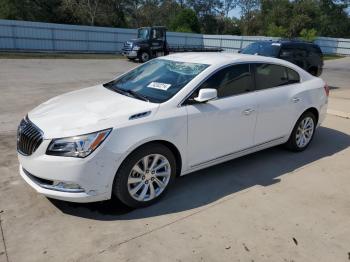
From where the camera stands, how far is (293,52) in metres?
12.5

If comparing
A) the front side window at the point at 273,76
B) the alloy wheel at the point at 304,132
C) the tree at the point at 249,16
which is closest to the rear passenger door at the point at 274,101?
the front side window at the point at 273,76

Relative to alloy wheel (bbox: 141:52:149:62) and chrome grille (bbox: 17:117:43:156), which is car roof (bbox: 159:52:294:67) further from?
alloy wheel (bbox: 141:52:149:62)

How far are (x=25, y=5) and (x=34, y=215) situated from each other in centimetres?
3991

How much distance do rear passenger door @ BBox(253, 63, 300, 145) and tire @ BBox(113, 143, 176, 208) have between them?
1.56m

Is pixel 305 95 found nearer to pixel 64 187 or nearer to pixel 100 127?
pixel 100 127

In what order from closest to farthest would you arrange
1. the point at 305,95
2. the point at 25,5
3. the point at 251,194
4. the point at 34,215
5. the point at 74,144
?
the point at 74,144
the point at 34,215
the point at 251,194
the point at 305,95
the point at 25,5

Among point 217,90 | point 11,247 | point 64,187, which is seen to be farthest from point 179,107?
point 11,247

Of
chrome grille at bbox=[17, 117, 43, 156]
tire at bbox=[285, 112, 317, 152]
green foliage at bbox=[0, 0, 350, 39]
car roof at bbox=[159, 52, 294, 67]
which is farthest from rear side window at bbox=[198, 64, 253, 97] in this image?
green foliage at bbox=[0, 0, 350, 39]

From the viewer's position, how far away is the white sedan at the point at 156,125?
3533mm

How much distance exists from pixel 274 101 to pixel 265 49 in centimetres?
768

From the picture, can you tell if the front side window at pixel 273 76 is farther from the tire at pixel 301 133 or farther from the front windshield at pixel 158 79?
the front windshield at pixel 158 79

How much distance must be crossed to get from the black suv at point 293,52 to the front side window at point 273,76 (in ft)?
21.8

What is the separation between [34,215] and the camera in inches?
148

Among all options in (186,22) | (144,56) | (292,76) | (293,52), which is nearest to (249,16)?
(186,22)
